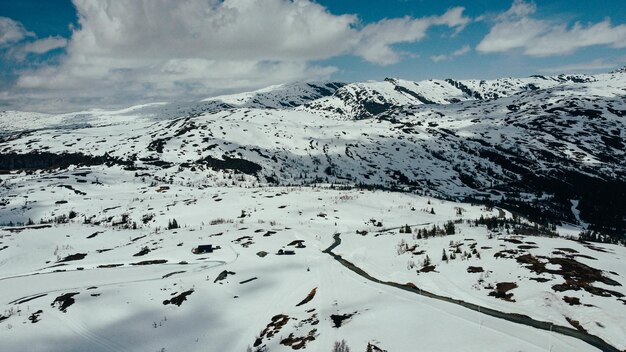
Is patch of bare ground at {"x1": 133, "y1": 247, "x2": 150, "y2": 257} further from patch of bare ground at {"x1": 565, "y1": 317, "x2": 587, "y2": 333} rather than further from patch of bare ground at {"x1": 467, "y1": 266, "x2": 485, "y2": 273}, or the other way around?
patch of bare ground at {"x1": 565, "y1": 317, "x2": 587, "y2": 333}

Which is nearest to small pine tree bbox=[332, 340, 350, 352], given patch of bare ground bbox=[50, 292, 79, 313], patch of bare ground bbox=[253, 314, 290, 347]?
patch of bare ground bbox=[253, 314, 290, 347]

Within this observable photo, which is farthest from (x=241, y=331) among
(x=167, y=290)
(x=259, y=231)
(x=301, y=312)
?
(x=259, y=231)

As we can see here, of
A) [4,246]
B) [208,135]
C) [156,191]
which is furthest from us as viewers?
[208,135]

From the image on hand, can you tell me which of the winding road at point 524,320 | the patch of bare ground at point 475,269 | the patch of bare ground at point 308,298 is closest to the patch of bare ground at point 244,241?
the patch of bare ground at point 308,298

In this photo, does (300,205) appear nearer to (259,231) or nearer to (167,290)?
(259,231)

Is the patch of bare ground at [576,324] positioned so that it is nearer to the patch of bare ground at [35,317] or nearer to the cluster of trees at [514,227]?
the cluster of trees at [514,227]

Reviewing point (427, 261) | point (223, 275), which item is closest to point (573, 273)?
point (427, 261)
